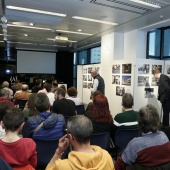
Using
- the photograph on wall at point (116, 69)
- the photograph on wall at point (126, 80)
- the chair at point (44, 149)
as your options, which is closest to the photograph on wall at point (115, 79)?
the photograph on wall at point (116, 69)

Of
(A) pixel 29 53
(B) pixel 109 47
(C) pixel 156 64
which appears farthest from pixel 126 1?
(A) pixel 29 53

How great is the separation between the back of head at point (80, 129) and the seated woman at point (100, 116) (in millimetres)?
1431

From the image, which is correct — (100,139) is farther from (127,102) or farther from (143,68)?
(143,68)

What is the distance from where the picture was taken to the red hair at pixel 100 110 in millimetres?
2854

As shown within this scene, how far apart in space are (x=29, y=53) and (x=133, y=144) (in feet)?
38.5

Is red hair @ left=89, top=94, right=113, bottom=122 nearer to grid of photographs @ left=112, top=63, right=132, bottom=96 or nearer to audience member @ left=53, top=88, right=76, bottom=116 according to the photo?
audience member @ left=53, top=88, right=76, bottom=116

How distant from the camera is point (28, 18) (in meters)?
5.36

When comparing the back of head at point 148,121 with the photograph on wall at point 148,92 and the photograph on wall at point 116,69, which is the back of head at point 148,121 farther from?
the photograph on wall at point 116,69

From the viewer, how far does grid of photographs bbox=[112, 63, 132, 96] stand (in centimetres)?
614

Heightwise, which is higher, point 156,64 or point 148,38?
point 148,38

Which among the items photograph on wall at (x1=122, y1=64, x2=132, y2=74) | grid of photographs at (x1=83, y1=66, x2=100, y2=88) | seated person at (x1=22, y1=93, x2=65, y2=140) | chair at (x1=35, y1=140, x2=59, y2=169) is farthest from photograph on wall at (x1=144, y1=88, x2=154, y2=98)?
chair at (x1=35, y1=140, x2=59, y2=169)

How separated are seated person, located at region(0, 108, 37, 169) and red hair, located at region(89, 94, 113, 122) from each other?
1.32 metres

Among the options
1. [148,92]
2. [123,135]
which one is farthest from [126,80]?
[123,135]

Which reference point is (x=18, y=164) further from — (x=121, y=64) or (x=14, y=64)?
(x=14, y=64)
